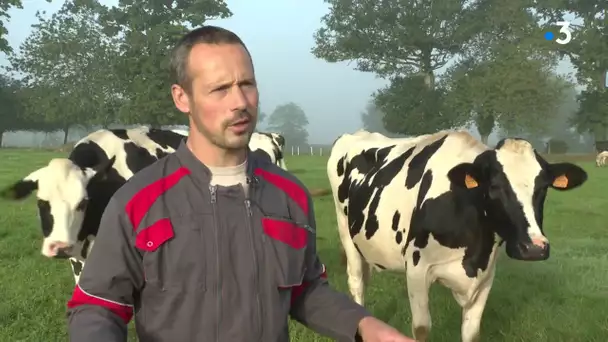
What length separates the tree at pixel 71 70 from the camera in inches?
2005

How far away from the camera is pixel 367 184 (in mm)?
6699

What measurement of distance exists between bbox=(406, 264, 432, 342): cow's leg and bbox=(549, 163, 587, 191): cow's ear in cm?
123

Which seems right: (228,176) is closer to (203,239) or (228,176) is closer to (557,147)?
(203,239)

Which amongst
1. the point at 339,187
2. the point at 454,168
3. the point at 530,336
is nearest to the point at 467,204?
the point at 454,168

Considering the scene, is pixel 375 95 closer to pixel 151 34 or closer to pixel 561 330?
pixel 151 34

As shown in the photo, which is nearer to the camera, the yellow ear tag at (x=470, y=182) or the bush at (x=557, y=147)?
the yellow ear tag at (x=470, y=182)

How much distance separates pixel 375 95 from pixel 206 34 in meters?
51.6

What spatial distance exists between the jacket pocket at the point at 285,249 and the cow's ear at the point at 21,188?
15.1 ft

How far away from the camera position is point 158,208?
6.02 ft

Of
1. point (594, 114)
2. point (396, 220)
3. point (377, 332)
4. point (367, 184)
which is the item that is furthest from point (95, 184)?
point (594, 114)

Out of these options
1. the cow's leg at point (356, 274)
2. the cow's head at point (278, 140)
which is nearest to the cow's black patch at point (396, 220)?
the cow's leg at point (356, 274)

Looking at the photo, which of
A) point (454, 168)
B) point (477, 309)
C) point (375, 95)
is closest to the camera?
point (454, 168)

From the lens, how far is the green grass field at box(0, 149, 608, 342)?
232 inches

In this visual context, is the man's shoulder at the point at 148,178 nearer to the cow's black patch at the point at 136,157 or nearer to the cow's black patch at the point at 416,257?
the cow's black patch at the point at 416,257
